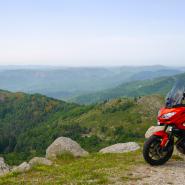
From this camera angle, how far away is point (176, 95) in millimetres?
15086

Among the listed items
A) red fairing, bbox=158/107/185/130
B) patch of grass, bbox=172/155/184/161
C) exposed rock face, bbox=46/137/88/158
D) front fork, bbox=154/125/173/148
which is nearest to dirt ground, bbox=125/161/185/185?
patch of grass, bbox=172/155/184/161

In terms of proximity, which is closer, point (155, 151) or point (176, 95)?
point (155, 151)

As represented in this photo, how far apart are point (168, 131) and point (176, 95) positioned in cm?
176

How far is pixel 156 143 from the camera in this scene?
1464 centimetres

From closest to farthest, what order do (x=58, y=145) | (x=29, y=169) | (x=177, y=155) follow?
(x=29, y=169)
(x=177, y=155)
(x=58, y=145)

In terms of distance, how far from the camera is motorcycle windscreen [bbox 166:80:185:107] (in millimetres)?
14812

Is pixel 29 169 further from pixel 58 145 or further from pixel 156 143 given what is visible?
pixel 58 145

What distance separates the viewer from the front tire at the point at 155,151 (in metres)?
14.5

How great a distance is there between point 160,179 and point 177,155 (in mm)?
4384

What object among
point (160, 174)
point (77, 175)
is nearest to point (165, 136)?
point (160, 174)

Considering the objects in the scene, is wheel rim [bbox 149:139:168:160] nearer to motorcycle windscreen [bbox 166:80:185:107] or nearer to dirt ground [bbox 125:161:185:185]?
dirt ground [bbox 125:161:185:185]

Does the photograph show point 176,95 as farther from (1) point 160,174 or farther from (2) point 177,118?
(1) point 160,174

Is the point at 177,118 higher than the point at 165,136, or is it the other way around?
the point at 177,118

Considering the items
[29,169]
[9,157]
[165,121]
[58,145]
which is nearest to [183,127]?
[165,121]
